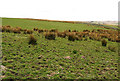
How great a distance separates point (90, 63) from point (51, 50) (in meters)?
3.27

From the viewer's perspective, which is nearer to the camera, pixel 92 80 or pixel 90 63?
pixel 92 80

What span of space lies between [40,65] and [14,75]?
1696 millimetres

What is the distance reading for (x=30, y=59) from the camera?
293 inches

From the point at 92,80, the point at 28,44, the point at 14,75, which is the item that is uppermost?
the point at 28,44

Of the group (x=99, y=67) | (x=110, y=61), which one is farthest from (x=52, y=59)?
(x=110, y=61)

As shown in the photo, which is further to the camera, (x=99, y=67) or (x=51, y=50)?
(x=51, y=50)

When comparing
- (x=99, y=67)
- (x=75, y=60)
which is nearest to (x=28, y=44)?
(x=75, y=60)

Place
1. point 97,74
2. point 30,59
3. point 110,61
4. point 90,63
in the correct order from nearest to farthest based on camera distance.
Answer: point 97,74 < point 30,59 < point 90,63 < point 110,61

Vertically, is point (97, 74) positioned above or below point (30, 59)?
below

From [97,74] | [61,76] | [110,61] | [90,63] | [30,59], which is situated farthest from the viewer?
[110,61]

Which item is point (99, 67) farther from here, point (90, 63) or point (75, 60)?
point (75, 60)

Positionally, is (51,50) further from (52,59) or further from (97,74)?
(97,74)

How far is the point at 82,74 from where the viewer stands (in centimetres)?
652

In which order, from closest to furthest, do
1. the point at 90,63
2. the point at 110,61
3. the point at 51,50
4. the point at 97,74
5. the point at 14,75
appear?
the point at 14,75 < the point at 97,74 < the point at 90,63 < the point at 110,61 < the point at 51,50
